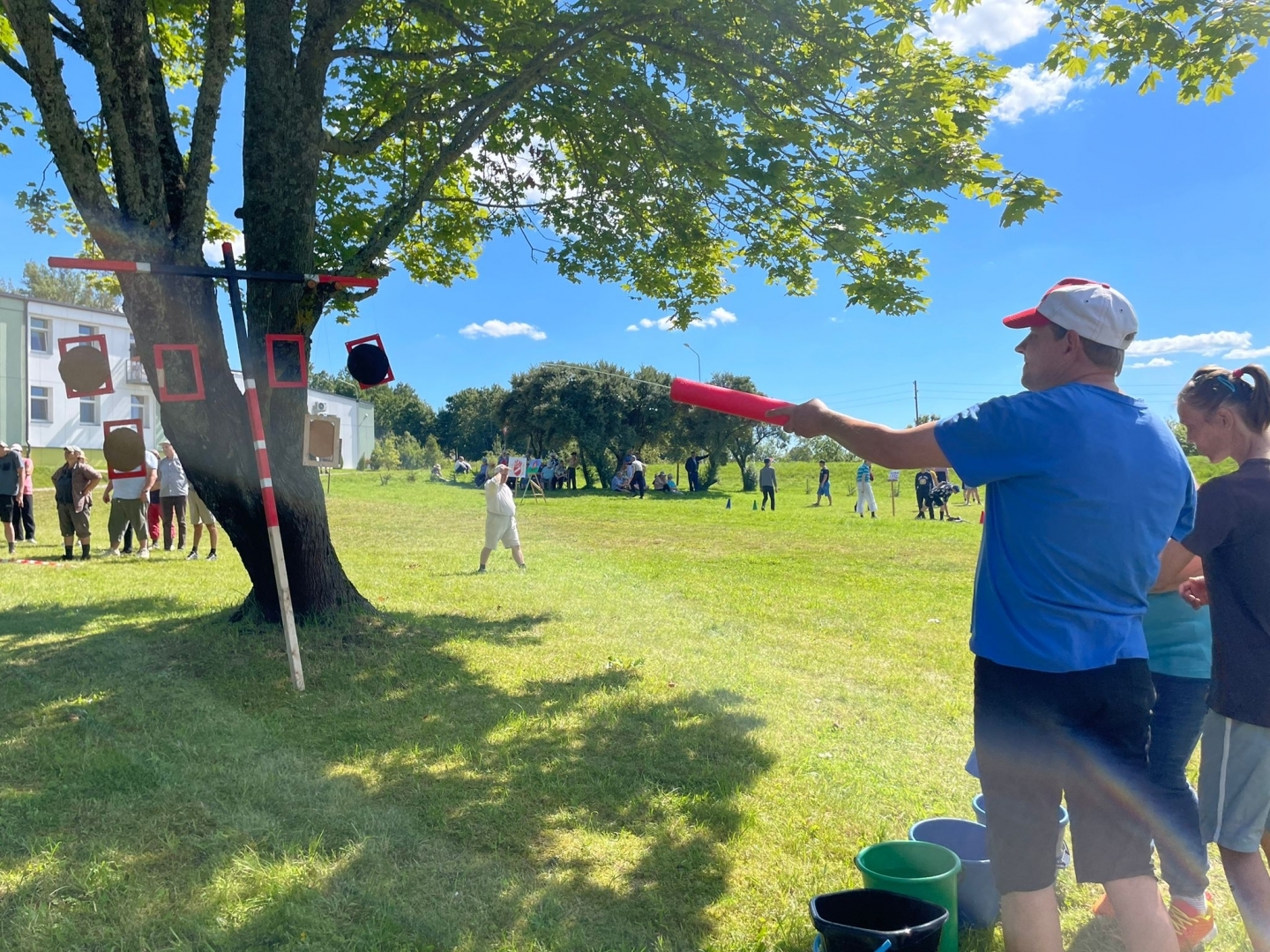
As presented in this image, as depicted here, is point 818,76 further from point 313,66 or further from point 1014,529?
point 1014,529

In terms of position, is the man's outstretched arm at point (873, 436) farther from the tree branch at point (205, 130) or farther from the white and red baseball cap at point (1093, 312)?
the tree branch at point (205, 130)

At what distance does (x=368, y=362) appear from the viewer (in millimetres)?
6199

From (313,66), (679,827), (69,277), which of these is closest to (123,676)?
(679,827)

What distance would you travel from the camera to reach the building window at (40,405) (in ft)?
124

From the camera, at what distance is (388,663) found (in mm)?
6512

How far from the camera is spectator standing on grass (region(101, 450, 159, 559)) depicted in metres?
12.9

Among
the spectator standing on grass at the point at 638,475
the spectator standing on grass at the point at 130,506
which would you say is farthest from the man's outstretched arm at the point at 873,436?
the spectator standing on grass at the point at 638,475

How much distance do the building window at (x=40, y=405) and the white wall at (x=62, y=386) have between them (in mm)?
103

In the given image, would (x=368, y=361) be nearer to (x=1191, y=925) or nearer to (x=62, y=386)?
(x=1191, y=925)

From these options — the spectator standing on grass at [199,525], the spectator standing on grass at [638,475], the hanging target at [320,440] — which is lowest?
the spectator standing on grass at [199,525]

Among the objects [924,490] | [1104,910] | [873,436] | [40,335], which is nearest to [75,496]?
[873,436]

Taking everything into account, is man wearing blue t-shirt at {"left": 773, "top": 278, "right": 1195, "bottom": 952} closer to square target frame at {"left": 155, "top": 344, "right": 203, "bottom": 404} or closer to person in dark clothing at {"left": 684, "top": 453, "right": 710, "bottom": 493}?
square target frame at {"left": 155, "top": 344, "right": 203, "bottom": 404}

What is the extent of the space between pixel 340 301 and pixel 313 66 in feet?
8.26

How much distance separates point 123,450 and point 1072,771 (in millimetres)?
6755
